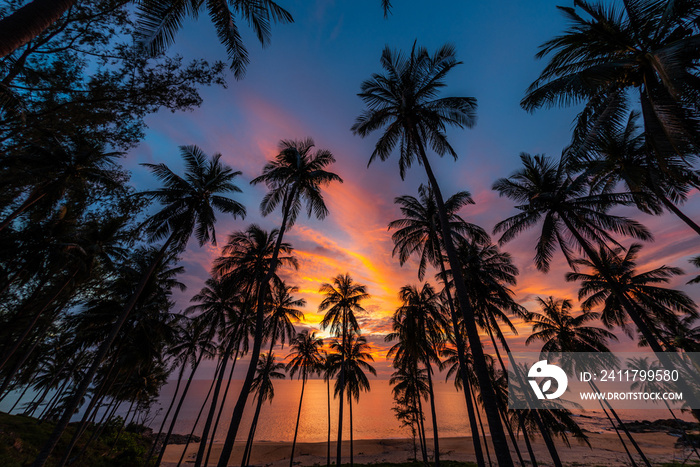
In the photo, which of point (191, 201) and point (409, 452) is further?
point (409, 452)

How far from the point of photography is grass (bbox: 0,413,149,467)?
13.3 m

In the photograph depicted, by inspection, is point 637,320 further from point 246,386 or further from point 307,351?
point 307,351

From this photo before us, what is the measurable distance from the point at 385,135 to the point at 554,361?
82.4 ft

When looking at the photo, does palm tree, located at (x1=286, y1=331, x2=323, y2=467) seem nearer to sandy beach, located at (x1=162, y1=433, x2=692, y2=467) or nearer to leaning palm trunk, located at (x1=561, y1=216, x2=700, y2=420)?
sandy beach, located at (x1=162, y1=433, x2=692, y2=467)

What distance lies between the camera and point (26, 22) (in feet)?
10.1

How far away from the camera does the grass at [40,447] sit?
43.6ft

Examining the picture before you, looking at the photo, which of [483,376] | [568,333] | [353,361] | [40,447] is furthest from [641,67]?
[40,447]

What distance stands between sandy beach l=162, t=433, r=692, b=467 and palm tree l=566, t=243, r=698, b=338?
20.7 m

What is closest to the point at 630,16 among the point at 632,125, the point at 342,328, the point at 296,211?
the point at 632,125

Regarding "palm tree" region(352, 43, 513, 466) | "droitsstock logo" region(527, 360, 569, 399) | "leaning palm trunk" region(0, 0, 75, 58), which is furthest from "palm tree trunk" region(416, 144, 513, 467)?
"droitsstock logo" region(527, 360, 569, 399)

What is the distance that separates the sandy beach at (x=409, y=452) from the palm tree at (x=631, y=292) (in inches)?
813

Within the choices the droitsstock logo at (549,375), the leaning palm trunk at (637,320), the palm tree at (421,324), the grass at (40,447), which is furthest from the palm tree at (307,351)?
the leaning palm trunk at (637,320)

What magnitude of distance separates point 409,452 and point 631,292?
35.0 meters

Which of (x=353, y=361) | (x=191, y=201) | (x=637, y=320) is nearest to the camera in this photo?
(x=637, y=320)
